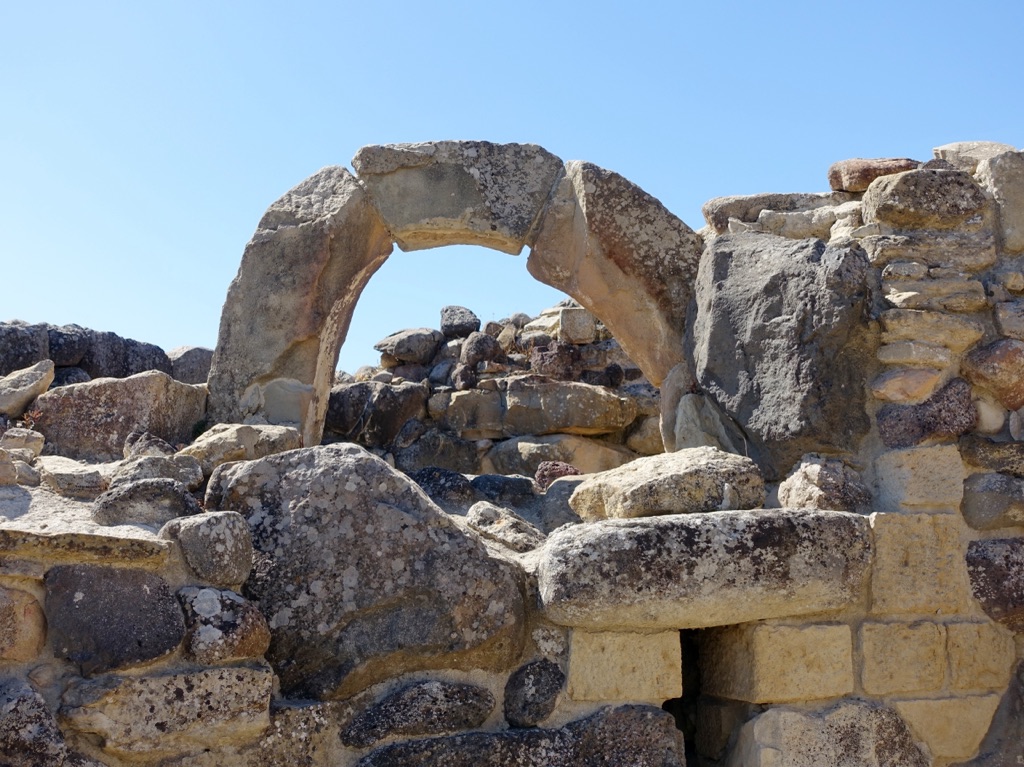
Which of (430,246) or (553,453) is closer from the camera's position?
(430,246)

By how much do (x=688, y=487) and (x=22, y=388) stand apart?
2.40 metres

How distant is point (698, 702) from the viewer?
10.7 ft

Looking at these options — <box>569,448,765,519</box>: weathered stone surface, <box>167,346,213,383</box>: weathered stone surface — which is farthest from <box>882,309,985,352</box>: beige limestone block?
<box>167,346,213,383</box>: weathered stone surface

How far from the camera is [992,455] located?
10.8 ft

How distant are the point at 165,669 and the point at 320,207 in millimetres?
2150

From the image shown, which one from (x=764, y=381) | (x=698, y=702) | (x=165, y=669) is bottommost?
(x=698, y=702)

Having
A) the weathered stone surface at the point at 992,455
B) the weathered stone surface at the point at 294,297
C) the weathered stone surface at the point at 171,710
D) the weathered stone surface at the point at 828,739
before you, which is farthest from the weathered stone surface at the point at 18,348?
the weathered stone surface at the point at 992,455

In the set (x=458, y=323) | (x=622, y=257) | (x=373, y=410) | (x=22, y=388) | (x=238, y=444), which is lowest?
(x=238, y=444)

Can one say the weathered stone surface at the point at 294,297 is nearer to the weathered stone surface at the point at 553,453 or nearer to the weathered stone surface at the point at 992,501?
the weathered stone surface at the point at 992,501

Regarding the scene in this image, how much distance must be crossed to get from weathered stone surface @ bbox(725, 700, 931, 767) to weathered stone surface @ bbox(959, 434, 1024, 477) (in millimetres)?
823

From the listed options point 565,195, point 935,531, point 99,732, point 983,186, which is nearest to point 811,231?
point 983,186

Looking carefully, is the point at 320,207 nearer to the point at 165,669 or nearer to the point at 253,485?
the point at 253,485

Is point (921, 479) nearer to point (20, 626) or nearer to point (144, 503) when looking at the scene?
point (144, 503)

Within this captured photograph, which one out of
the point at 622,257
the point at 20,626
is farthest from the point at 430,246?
the point at 20,626
